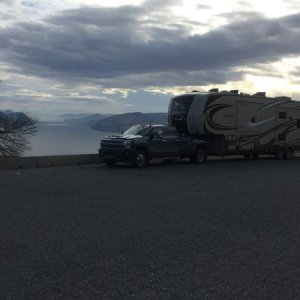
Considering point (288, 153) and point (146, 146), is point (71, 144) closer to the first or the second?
point (288, 153)

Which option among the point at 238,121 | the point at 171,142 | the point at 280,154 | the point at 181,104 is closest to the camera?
the point at 171,142

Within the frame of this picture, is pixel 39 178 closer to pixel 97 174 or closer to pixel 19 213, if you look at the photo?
pixel 97 174

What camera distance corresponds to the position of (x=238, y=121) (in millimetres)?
24797

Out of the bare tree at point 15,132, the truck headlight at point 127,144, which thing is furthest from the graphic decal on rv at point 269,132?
the bare tree at point 15,132

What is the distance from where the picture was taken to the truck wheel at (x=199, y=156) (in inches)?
874

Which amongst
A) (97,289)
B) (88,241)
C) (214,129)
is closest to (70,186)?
(88,241)

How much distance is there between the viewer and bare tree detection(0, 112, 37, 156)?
43.9m

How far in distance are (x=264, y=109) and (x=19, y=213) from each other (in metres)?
20.1

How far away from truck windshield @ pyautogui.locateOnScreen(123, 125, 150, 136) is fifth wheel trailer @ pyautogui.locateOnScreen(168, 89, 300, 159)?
11.5 ft

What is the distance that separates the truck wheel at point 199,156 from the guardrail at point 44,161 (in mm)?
4405

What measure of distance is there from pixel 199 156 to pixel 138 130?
3.70 metres

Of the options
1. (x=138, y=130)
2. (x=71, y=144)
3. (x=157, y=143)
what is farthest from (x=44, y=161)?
(x=71, y=144)

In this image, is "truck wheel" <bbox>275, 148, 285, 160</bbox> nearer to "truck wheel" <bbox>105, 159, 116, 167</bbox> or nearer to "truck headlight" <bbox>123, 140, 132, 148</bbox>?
"truck wheel" <bbox>105, 159, 116, 167</bbox>

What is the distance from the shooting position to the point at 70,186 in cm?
1286
